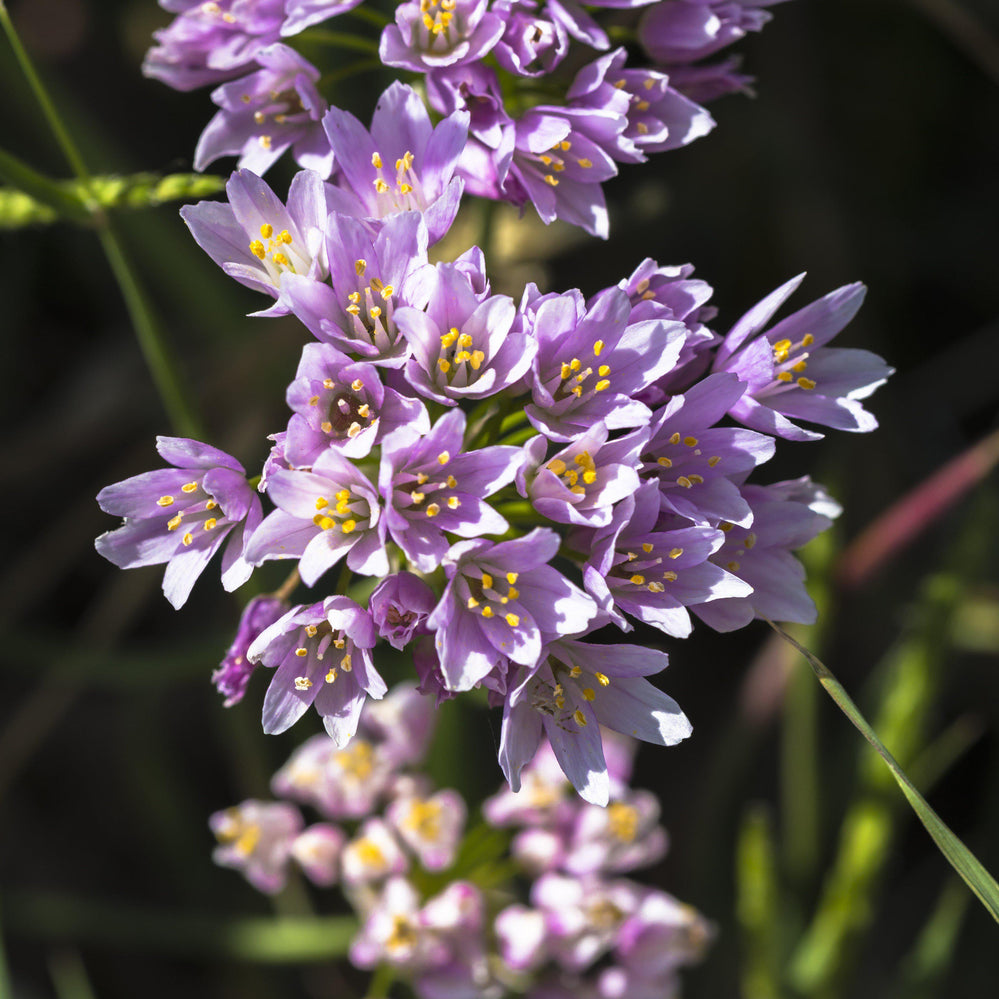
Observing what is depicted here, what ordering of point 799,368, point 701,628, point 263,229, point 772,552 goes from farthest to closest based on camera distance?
point 701,628 < point 799,368 < point 772,552 < point 263,229

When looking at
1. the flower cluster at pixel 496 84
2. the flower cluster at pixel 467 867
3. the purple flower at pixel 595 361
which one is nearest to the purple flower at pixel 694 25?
the flower cluster at pixel 496 84

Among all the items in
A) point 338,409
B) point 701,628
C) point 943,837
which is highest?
point 338,409

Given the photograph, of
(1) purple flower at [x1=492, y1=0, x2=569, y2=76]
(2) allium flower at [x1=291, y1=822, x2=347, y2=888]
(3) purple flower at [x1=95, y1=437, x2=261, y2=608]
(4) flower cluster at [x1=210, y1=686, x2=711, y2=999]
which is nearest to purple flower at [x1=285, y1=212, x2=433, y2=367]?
(3) purple flower at [x1=95, y1=437, x2=261, y2=608]

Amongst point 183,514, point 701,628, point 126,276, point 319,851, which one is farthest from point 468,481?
point 701,628

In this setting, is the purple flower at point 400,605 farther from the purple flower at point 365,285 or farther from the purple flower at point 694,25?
the purple flower at point 694,25

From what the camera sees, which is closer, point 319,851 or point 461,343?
point 461,343

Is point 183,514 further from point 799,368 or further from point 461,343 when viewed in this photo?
point 799,368

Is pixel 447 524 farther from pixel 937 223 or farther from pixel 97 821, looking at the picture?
pixel 937 223
